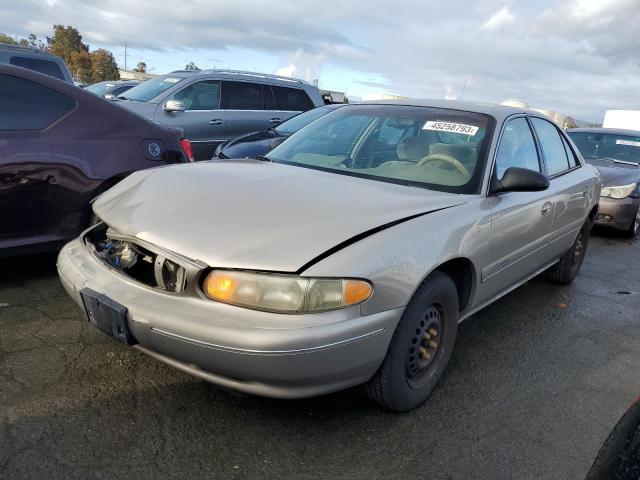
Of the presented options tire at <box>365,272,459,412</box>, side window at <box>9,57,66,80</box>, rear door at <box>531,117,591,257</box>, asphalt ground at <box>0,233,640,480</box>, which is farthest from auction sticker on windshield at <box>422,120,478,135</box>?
side window at <box>9,57,66,80</box>

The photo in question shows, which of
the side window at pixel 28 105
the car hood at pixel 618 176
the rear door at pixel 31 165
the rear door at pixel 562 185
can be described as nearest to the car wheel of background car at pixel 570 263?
the rear door at pixel 562 185

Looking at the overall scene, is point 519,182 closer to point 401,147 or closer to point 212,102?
point 401,147

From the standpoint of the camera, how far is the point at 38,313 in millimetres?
3348

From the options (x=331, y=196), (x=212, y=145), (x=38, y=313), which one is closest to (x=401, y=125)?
(x=331, y=196)

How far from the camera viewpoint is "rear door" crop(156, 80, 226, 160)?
321 inches

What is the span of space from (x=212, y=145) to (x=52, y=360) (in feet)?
20.1

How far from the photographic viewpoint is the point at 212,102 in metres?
8.62

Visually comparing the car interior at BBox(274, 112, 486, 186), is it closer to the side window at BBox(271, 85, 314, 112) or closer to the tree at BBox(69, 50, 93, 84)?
the side window at BBox(271, 85, 314, 112)

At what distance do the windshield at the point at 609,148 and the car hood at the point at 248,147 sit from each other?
205 inches

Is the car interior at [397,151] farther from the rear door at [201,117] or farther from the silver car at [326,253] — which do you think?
the rear door at [201,117]

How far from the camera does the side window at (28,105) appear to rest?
351cm

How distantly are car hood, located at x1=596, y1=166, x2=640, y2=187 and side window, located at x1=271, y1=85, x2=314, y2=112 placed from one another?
512 cm

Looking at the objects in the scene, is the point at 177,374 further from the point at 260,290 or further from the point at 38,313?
the point at 38,313

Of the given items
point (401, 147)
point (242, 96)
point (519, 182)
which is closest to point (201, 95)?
point (242, 96)
